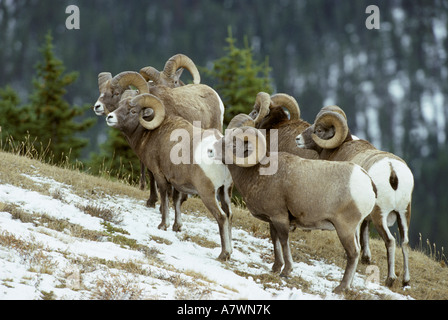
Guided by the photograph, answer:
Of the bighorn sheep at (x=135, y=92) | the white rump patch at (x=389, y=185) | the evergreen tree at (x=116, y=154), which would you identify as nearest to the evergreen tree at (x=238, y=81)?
the evergreen tree at (x=116, y=154)

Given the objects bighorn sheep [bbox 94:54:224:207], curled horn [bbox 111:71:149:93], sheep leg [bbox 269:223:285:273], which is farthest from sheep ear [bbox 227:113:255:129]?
curled horn [bbox 111:71:149:93]

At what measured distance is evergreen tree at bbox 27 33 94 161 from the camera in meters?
28.6

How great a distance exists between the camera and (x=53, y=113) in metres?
29.5

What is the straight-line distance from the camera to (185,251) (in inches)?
423

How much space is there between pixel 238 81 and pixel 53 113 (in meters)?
10.2

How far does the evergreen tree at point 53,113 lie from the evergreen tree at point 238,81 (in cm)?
715

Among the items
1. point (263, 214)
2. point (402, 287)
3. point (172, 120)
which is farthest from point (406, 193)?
point (172, 120)

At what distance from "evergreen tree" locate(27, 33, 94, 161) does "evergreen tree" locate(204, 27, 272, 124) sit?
23.5 ft

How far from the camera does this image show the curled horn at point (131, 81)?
1334 cm

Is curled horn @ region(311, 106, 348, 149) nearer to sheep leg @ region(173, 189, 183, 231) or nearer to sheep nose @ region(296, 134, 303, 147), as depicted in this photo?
sheep nose @ region(296, 134, 303, 147)

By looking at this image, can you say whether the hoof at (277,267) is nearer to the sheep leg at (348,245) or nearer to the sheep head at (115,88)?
the sheep leg at (348,245)

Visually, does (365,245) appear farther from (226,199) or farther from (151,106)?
(151,106)
